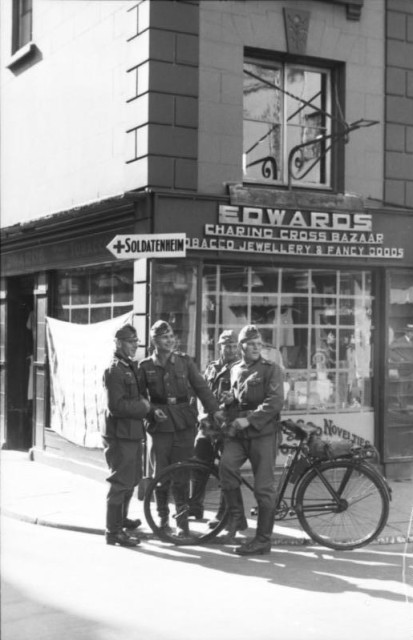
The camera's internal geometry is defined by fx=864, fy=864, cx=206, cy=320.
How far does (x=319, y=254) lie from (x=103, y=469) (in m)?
3.55

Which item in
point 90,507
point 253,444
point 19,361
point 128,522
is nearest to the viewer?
point 19,361

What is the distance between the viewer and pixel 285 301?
156 inches

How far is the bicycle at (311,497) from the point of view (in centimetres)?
575

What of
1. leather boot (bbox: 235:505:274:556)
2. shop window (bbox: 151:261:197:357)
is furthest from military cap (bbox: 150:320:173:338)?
leather boot (bbox: 235:505:274:556)

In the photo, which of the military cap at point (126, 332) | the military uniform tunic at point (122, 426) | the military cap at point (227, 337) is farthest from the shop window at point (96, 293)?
the military cap at point (227, 337)

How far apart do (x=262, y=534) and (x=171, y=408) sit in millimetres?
1046

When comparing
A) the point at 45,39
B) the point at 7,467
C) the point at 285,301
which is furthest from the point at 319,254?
the point at 7,467

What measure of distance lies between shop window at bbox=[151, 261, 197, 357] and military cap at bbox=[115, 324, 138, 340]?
0.39 meters

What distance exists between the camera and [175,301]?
4930mm

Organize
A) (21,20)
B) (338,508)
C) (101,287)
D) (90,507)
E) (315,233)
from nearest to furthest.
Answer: (21,20), (315,233), (101,287), (338,508), (90,507)

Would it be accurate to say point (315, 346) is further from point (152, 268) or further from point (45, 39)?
point (45, 39)

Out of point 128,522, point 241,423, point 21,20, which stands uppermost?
point 21,20

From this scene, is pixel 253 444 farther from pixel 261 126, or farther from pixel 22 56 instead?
pixel 22 56

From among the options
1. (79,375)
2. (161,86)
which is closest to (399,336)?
(161,86)
